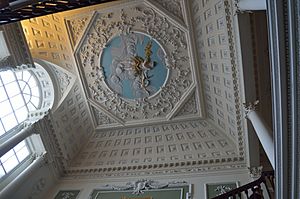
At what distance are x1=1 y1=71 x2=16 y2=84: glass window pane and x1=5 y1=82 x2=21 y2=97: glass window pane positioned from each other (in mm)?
157

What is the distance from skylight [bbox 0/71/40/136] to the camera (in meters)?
11.4

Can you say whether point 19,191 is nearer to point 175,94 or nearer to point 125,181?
point 125,181

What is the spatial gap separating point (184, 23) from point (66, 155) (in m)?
6.93

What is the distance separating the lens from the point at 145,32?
12.6 meters

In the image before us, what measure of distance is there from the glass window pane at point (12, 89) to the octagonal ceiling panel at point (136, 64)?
8.63ft

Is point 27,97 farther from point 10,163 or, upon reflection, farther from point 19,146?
point 10,163

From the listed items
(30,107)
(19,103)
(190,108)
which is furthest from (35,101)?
(190,108)

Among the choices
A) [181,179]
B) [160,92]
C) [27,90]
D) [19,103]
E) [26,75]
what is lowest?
[181,179]

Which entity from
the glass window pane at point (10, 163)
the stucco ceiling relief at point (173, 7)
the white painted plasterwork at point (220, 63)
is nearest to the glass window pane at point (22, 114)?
the glass window pane at point (10, 163)

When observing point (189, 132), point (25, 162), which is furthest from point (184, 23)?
point (25, 162)

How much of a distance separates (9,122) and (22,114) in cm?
84

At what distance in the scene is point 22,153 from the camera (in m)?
11.6

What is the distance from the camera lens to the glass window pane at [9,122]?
11172 millimetres

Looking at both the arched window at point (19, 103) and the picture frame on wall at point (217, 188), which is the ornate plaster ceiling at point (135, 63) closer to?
the arched window at point (19, 103)
